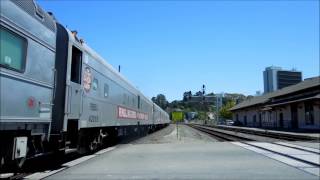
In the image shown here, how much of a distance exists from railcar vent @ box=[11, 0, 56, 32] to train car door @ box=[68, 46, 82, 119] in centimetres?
200

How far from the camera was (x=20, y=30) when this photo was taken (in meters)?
8.71

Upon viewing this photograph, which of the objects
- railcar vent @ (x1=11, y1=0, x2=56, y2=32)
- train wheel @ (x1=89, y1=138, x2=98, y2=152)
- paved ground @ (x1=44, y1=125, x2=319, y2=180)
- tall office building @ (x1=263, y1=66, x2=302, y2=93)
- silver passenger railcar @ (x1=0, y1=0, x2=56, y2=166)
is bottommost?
paved ground @ (x1=44, y1=125, x2=319, y2=180)

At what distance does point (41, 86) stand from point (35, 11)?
5.55ft

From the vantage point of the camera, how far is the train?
8234 mm

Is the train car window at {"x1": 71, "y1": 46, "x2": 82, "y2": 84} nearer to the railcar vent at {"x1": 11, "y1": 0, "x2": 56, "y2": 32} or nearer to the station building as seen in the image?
the railcar vent at {"x1": 11, "y1": 0, "x2": 56, "y2": 32}

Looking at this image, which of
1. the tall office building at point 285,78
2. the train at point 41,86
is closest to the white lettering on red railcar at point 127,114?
the train at point 41,86

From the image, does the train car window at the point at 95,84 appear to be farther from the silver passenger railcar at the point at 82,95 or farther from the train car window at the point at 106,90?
the train car window at the point at 106,90

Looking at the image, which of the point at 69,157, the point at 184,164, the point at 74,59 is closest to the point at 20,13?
the point at 74,59

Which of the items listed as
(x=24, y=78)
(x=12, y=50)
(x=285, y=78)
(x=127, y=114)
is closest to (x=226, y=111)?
(x=285, y=78)

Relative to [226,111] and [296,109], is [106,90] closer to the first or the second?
[296,109]

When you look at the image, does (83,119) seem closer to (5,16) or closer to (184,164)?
(184,164)

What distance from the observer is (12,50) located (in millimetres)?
8352

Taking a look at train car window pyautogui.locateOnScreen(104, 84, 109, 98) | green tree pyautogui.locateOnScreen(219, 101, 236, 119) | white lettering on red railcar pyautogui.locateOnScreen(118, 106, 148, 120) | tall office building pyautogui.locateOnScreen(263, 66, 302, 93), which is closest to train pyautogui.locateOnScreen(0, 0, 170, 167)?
train car window pyautogui.locateOnScreen(104, 84, 109, 98)

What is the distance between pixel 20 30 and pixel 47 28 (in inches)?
67.8
